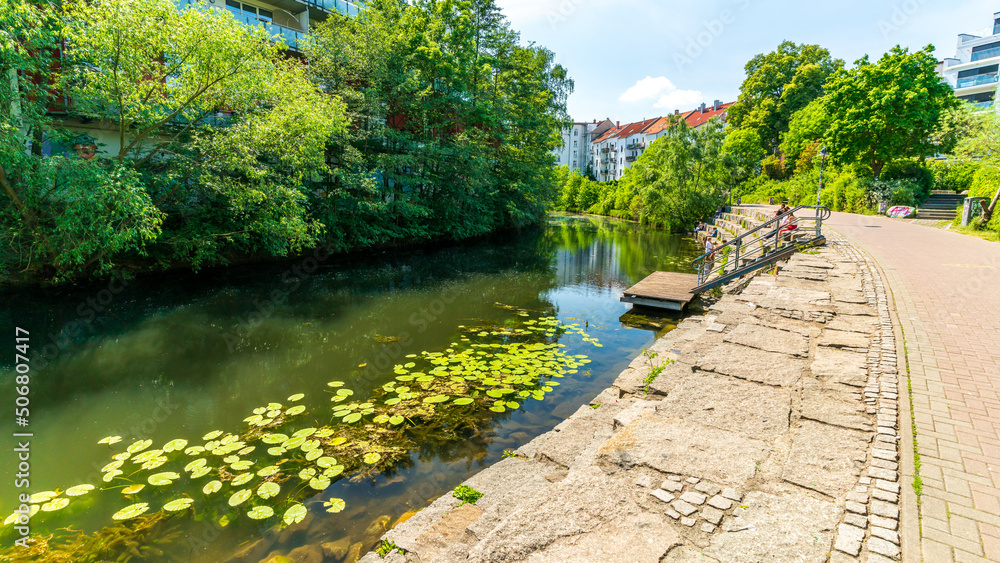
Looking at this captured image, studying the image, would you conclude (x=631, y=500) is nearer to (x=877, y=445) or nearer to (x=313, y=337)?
(x=877, y=445)

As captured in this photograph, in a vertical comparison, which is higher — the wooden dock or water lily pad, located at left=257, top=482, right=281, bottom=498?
the wooden dock

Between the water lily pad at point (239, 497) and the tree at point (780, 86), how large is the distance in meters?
51.9

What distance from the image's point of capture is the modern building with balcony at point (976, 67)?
48.6 m

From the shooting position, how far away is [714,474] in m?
3.58

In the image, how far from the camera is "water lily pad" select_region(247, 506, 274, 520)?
14.9 ft

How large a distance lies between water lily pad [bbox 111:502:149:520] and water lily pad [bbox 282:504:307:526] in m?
1.43

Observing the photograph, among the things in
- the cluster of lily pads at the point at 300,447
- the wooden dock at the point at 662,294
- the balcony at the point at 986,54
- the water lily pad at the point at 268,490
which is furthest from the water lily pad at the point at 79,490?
the balcony at the point at 986,54

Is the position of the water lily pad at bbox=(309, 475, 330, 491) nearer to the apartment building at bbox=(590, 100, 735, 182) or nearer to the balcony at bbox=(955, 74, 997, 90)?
the apartment building at bbox=(590, 100, 735, 182)

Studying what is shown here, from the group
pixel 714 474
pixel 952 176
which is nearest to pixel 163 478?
pixel 714 474

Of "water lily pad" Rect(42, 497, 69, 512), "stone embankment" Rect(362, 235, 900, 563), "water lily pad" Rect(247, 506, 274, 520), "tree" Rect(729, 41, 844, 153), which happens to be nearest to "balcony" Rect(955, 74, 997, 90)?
"tree" Rect(729, 41, 844, 153)

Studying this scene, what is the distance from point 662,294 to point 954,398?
8.32 m

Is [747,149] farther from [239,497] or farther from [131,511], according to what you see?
[131,511]

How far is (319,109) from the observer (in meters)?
15.0

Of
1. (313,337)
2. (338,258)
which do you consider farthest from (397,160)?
(313,337)
